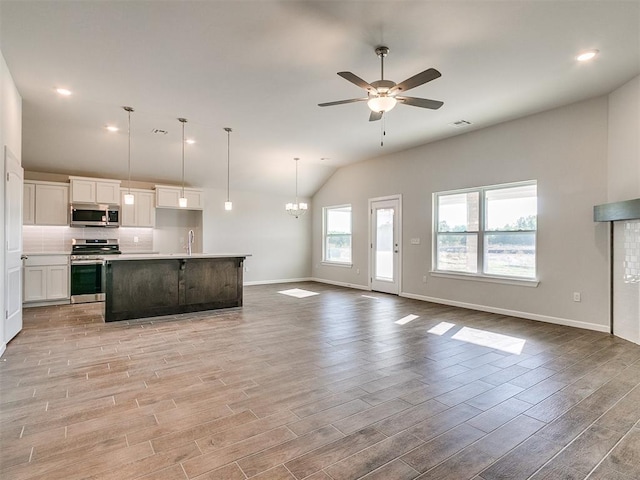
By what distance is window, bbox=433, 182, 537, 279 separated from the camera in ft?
17.9

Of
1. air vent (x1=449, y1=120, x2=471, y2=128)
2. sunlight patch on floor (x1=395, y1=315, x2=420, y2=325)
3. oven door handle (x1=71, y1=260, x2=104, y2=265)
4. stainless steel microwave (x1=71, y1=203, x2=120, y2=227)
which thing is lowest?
sunlight patch on floor (x1=395, y1=315, x2=420, y2=325)

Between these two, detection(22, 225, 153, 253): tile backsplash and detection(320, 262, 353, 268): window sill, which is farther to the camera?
detection(320, 262, 353, 268): window sill

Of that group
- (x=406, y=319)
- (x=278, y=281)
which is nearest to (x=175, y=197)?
(x=278, y=281)

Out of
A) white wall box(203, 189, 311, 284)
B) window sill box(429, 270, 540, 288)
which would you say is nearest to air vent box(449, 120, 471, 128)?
window sill box(429, 270, 540, 288)

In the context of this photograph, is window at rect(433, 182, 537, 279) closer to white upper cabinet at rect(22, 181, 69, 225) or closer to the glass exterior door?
the glass exterior door

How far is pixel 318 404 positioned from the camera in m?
2.60

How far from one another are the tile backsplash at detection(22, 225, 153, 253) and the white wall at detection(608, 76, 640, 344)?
844 cm

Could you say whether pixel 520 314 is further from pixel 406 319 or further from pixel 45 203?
pixel 45 203

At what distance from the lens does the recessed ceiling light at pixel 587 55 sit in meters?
3.48

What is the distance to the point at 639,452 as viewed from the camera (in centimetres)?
204

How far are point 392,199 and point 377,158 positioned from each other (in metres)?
1.10

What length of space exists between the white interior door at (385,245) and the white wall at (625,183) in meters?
3.70

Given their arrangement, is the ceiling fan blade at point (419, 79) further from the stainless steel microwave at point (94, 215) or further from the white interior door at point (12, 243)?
the stainless steel microwave at point (94, 215)

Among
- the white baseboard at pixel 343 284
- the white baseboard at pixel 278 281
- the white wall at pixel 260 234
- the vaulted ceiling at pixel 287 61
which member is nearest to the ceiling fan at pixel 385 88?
the vaulted ceiling at pixel 287 61
